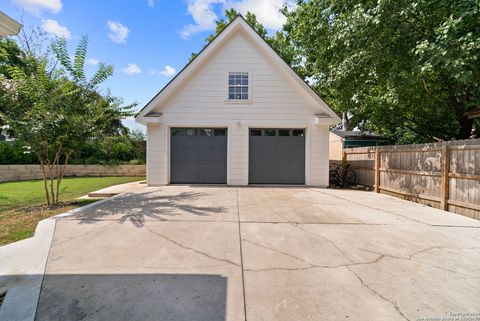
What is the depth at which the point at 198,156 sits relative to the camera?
10.0m

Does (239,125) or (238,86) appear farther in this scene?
(238,86)

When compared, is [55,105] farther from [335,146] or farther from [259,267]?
[335,146]

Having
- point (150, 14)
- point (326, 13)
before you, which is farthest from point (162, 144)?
point (326, 13)

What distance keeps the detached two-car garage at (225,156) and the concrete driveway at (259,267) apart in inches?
185

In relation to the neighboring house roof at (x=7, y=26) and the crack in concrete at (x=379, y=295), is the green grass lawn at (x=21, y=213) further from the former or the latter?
the crack in concrete at (x=379, y=295)

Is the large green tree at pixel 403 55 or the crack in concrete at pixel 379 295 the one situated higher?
the large green tree at pixel 403 55

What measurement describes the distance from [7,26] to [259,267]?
15.2ft

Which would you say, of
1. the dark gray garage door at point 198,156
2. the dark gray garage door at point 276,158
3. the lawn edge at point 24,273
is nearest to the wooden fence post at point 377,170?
the dark gray garage door at point 276,158

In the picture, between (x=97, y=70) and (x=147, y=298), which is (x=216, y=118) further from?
A: (x=147, y=298)

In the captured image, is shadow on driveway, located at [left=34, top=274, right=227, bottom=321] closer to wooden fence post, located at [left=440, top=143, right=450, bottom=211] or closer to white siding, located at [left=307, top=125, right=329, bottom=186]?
wooden fence post, located at [left=440, top=143, right=450, bottom=211]

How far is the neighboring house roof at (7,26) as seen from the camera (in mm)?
3005

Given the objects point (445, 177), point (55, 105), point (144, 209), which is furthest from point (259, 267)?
point (55, 105)

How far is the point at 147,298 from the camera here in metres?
2.29

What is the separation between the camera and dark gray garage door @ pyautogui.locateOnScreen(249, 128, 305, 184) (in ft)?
33.1
